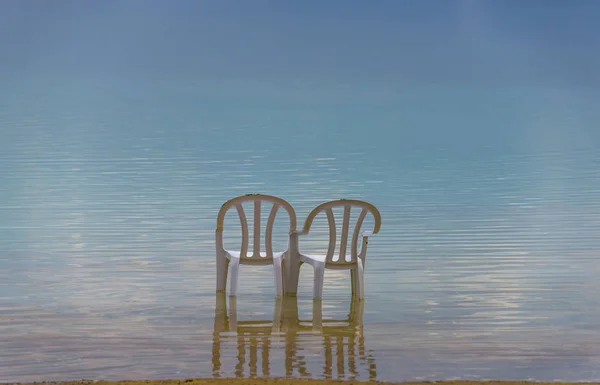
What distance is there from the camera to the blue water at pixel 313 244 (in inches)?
229

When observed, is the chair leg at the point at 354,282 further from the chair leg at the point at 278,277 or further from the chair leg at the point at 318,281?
the chair leg at the point at 278,277

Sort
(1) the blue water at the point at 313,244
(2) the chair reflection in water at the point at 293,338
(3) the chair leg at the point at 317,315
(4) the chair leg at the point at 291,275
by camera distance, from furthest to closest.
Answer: (4) the chair leg at the point at 291,275
(3) the chair leg at the point at 317,315
(1) the blue water at the point at 313,244
(2) the chair reflection in water at the point at 293,338

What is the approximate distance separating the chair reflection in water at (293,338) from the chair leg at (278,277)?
0.07 m

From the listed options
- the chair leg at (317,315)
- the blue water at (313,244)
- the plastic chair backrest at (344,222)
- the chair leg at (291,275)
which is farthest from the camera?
the chair leg at (291,275)

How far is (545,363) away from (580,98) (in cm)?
2923

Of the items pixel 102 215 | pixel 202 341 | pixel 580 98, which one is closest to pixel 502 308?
pixel 202 341

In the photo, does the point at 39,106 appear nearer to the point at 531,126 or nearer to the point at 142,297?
the point at 531,126

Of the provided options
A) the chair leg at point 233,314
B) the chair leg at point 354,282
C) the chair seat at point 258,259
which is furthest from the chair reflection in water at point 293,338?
the chair seat at point 258,259

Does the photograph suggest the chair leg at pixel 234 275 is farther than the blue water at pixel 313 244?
Yes

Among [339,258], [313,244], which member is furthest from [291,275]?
[313,244]

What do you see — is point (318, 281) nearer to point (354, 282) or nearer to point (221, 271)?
point (354, 282)

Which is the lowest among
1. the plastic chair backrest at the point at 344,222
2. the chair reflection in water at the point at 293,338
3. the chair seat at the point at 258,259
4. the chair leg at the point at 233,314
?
the chair reflection in water at the point at 293,338

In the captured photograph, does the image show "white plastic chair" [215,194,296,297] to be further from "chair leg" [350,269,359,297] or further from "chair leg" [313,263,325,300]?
"chair leg" [350,269,359,297]

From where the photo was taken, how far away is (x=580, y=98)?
33719mm
